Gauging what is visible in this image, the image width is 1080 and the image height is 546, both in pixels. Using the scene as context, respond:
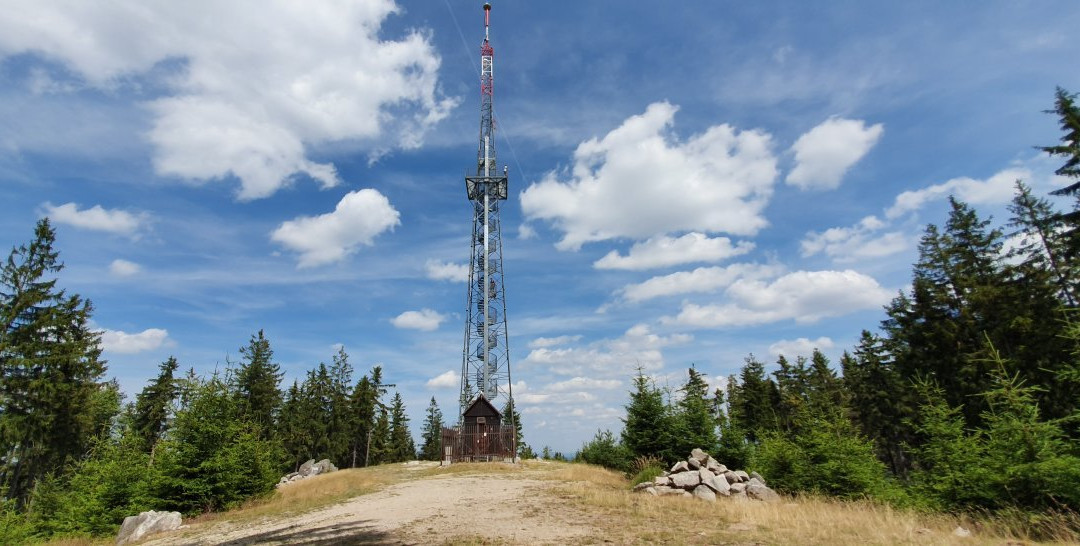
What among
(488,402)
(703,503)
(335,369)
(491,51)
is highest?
(491,51)

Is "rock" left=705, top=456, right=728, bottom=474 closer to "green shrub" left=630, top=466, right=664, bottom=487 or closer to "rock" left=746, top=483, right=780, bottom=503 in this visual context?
"rock" left=746, top=483, right=780, bottom=503

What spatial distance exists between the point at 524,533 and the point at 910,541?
21.5 ft

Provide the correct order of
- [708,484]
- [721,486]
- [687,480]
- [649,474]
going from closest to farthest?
[721,486] → [708,484] → [687,480] → [649,474]

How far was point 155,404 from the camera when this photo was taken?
4306 cm

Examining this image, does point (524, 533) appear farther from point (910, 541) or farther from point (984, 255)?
point (984, 255)

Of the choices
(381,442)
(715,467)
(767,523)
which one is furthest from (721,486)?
(381,442)

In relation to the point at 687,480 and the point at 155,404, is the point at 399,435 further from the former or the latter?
the point at 687,480


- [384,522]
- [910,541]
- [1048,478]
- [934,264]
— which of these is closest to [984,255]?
[934,264]

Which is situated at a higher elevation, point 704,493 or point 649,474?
point 649,474

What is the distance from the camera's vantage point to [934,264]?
1183 inches

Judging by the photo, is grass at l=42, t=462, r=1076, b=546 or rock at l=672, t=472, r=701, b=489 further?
rock at l=672, t=472, r=701, b=489

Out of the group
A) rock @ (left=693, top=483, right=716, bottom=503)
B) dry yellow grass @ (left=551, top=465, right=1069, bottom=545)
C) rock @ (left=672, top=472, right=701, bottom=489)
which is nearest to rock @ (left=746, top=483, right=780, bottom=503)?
dry yellow grass @ (left=551, top=465, right=1069, bottom=545)

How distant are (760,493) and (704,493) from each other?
Result: 1755 mm

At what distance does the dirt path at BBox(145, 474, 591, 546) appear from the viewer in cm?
928
